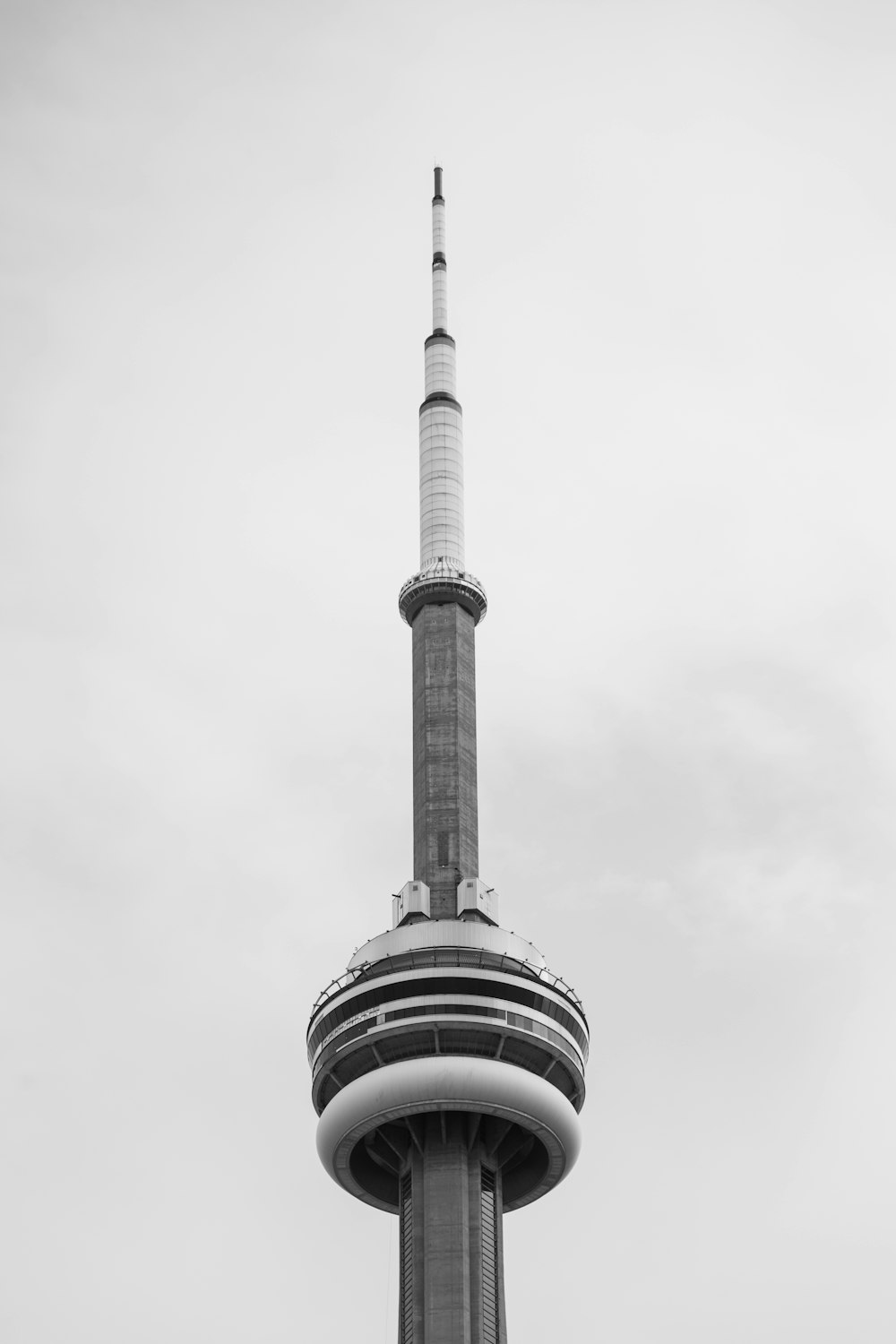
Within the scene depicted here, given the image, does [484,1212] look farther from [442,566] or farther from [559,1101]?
[442,566]

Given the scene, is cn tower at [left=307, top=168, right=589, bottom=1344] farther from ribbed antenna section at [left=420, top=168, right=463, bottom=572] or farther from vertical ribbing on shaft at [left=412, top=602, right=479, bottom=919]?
ribbed antenna section at [left=420, top=168, right=463, bottom=572]

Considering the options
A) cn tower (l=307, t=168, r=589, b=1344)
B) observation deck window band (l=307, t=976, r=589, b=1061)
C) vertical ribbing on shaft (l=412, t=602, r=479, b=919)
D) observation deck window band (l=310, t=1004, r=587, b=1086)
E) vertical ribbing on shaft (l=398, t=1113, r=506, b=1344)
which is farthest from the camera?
vertical ribbing on shaft (l=412, t=602, r=479, b=919)

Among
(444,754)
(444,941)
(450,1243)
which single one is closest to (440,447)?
(444,754)

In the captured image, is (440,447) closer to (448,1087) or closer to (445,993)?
(445,993)

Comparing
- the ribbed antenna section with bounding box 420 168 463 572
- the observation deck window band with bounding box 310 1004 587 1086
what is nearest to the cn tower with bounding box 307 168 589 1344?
the observation deck window band with bounding box 310 1004 587 1086

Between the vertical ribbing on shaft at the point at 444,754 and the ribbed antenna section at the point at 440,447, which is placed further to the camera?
the ribbed antenna section at the point at 440,447

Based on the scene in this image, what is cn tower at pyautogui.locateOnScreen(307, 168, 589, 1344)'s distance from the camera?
12462cm

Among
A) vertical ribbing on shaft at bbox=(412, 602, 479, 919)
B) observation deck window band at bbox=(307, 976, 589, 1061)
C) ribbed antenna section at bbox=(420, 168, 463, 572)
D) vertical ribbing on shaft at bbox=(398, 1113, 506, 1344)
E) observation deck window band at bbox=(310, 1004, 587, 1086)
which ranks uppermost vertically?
ribbed antenna section at bbox=(420, 168, 463, 572)

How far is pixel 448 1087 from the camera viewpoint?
125m

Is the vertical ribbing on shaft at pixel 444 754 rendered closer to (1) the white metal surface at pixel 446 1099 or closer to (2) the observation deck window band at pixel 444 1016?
(2) the observation deck window band at pixel 444 1016

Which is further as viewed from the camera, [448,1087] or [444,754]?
[444,754]

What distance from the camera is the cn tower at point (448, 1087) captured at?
125 m

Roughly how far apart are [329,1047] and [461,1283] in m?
15.8

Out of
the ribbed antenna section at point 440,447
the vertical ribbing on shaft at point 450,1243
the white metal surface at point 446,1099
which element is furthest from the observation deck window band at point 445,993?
the ribbed antenna section at point 440,447
